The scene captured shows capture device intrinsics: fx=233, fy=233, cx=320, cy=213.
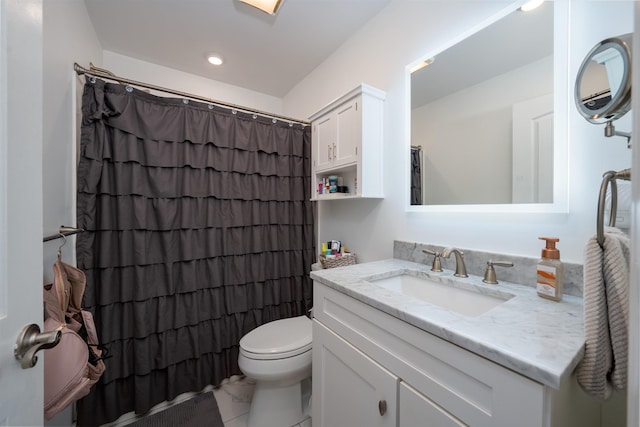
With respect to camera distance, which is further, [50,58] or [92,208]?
[92,208]

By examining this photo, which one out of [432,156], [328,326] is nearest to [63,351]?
[328,326]

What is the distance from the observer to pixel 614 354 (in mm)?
483

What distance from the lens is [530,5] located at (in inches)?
34.2

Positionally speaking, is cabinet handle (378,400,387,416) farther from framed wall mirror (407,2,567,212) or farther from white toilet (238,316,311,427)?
framed wall mirror (407,2,567,212)

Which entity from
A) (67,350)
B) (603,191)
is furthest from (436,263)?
(67,350)

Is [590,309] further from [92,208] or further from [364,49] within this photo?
[92,208]

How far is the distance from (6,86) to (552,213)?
1.46 m

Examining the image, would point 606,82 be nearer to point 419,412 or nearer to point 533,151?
point 533,151

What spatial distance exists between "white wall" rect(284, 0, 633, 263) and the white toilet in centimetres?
68

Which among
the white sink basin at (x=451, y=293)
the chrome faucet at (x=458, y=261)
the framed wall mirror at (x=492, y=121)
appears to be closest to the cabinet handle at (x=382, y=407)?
the white sink basin at (x=451, y=293)

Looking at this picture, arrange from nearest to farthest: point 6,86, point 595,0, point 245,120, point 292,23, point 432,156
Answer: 1. point 6,86
2. point 595,0
3. point 432,156
4. point 292,23
5. point 245,120

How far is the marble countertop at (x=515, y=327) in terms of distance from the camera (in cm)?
44

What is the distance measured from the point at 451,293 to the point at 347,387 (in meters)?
Result: 0.55

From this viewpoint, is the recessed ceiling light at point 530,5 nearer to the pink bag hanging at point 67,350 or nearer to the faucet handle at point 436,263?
the faucet handle at point 436,263
